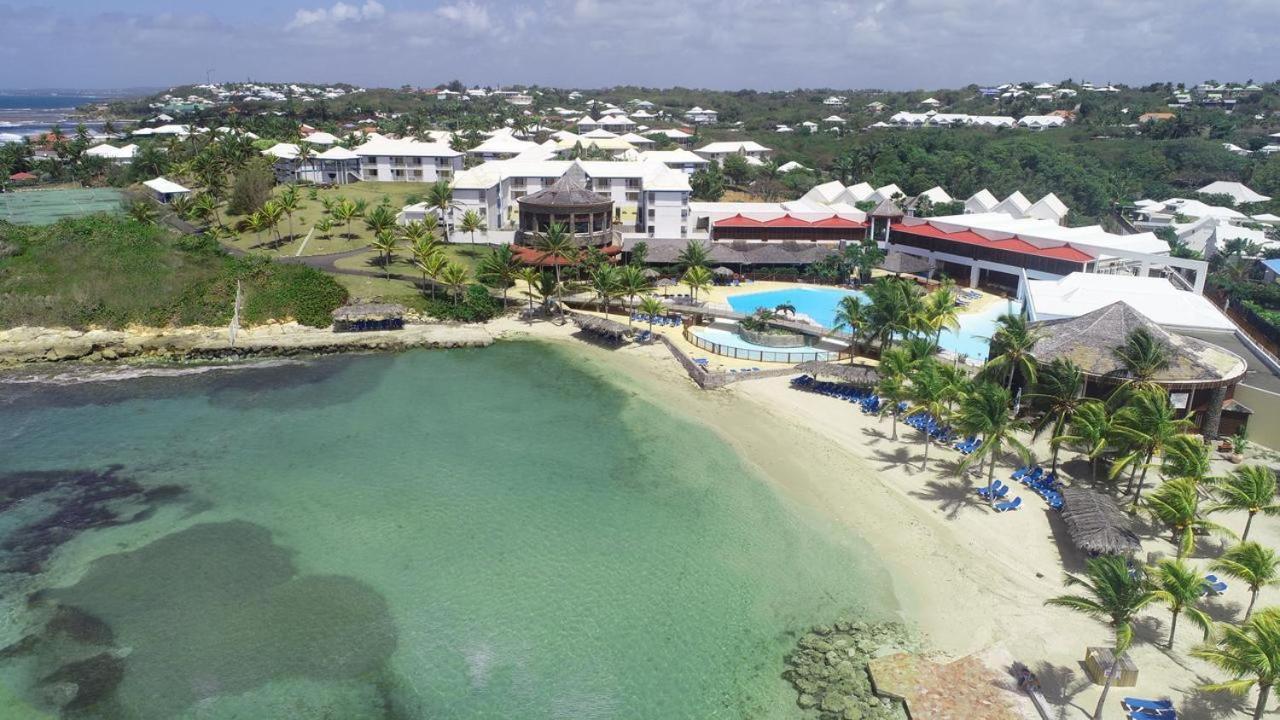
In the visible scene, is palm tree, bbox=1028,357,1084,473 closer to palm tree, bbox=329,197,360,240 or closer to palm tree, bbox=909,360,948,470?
palm tree, bbox=909,360,948,470

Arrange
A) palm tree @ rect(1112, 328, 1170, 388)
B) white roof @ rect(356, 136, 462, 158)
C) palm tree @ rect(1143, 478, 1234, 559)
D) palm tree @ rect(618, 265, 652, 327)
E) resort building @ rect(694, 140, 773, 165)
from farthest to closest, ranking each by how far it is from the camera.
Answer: resort building @ rect(694, 140, 773, 165) < white roof @ rect(356, 136, 462, 158) < palm tree @ rect(618, 265, 652, 327) < palm tree @ rect(1112, 328, 1170, 388) < palm tree @ rect(1143, 478, 1234, 559)

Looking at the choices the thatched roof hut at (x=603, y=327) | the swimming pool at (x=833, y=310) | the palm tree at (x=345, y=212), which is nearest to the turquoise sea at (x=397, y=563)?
the thatched roof hut at (x=603, y=327)

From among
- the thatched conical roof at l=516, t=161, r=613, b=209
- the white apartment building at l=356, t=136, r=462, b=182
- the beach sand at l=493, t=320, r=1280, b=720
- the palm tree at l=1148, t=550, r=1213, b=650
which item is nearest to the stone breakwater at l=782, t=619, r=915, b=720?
the beach sand at l=493, t=320, r=1280, b=720

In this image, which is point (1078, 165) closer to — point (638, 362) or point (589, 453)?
point (638, 362)

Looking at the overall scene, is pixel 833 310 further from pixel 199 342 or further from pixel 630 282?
pixel 199 342

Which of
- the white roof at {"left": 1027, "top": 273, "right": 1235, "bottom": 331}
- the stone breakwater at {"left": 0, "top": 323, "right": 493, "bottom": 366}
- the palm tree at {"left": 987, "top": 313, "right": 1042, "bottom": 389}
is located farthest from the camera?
the stone breakwater at {"left": 0, "top": 323, "right": 493, "bottom": 366}

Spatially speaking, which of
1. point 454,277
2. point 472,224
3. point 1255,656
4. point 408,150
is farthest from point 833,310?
point 408,150
